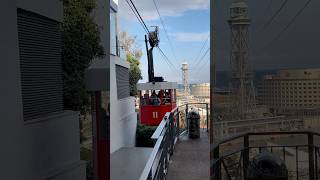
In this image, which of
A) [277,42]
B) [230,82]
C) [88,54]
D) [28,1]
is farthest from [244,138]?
[28,1]

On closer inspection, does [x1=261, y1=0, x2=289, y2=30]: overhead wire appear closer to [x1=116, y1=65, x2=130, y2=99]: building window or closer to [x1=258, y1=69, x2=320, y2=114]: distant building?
[x1=258, y1=69, x2=320, y2=114]: distant building

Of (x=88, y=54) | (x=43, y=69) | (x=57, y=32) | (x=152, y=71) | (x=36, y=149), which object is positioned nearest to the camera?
(x=36, y=149)

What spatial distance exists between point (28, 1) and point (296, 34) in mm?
2382

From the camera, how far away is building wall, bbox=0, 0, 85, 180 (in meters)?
3.06

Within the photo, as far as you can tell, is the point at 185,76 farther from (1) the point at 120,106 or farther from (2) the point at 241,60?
(2) the point at 241,60

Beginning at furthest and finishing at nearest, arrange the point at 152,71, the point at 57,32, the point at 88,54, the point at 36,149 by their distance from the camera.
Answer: the point at 152,71, the point at 88,54, the point at 57,32, the point at 36,149

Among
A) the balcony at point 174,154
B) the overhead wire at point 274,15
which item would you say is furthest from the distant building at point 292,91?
the balcony at point 174,154

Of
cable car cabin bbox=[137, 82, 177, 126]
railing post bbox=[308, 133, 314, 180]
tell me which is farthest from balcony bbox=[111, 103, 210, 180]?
cable car cabin bbox=[137, 82, 177, 126]

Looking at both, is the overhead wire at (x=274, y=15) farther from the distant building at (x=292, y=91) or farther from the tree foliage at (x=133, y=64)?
the tree foliage at (x=133, y=64)

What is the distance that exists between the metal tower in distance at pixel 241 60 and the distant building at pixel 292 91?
143mm

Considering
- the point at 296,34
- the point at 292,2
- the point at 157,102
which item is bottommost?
the point at 157,102

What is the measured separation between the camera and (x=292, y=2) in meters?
3.72

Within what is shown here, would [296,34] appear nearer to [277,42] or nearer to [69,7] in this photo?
[277,42]

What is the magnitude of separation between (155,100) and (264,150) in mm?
12776
